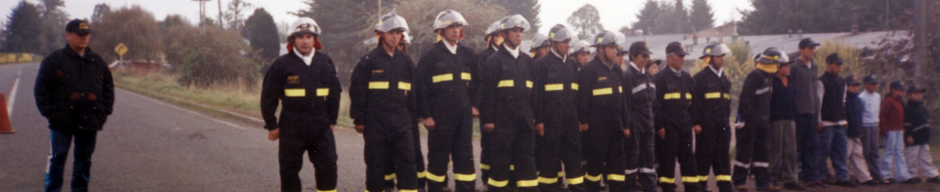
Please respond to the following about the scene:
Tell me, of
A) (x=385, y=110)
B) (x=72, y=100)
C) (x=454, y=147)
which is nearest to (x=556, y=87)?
(x=454, y=147)

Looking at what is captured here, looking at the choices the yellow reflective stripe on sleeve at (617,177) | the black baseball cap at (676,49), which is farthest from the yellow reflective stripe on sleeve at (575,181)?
the black baseball cap at (676,49)

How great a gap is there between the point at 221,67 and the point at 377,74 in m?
23.4

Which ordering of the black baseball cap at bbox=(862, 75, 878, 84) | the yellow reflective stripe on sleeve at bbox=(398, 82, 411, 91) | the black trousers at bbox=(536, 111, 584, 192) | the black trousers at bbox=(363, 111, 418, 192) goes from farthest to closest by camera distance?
the black baseball cap at bbox=(862, 75, 878, 84)
the black trousers at bbox=(536, 111, 584, 192)
the yellow reflective stripe on sleeve at bbox=(398, 82, 411, 91)
the black trousers at bbox=(363, 111, 418, 192)

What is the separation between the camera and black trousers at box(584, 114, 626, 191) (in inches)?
257

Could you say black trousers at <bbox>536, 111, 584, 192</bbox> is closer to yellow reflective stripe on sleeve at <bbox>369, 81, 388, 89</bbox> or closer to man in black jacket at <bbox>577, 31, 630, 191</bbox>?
man in black jacket at <bbox>577, 31, 630, 191</bbox>

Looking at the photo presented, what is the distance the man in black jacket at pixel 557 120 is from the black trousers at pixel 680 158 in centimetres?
94

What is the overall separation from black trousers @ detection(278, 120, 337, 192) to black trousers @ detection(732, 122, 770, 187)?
466 cm

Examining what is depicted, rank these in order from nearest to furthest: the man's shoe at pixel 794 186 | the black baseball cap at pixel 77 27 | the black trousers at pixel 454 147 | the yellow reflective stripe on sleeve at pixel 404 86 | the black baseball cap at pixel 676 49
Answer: the black baseball cap at pixel 77 27 → the yellow reflective stripe on sleeve at pixel 404 86 → the black trousers at pixel 454 147 → the black baseball cap at pixel 676 49 → the man's shoe at pixel 794 186

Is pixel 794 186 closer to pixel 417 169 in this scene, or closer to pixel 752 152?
pixel 752 152

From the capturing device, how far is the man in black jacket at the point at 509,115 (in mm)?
6254

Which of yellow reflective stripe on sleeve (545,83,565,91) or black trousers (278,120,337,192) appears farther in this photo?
yellow reflective stripe on sleeve (545,83,565,91)

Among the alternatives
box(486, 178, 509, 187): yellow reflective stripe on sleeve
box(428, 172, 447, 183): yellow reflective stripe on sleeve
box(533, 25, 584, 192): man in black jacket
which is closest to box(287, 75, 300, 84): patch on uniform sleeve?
box(428, 172, 447, 183): yellow reflective stripe on sleeve

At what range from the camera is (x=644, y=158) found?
684cm

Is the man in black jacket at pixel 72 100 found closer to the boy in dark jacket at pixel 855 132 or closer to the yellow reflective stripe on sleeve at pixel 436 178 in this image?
the yellow reflective stripe on sleeve at pixel 436 178
